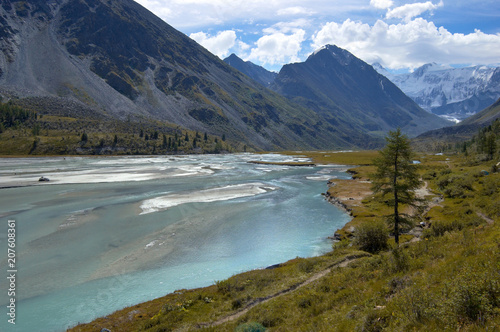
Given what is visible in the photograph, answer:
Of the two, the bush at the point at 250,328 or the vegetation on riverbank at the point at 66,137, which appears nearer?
the bush at the point at 250,328

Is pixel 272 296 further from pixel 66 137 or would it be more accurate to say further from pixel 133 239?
pixel 66 137

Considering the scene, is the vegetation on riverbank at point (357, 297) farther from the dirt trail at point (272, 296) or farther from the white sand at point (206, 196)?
the white sand at point (206, 196)

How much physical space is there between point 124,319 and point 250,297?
9022 mm

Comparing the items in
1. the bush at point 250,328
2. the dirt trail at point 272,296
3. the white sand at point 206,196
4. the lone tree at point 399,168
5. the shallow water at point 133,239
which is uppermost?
the lone tree at point 399,168

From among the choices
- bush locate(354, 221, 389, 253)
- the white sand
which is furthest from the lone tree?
the white sand

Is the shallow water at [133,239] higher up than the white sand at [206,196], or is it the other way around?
the white sand at [206,196]

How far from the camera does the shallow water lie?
78.3 feet

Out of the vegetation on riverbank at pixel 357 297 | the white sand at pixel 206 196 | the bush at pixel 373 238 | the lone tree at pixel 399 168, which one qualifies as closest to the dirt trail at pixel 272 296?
the vegetation on riverbank at pixel 357 297

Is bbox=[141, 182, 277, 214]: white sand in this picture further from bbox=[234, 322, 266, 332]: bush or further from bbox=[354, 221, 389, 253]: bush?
bbox=[234, 322, 266, 332]: bush

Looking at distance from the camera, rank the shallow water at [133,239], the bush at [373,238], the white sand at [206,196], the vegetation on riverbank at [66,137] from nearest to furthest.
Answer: the shallow water at [133,239] → the bush at [373,238] → the white sand at [206,196] → the vegetation on riverbank at [66,137]

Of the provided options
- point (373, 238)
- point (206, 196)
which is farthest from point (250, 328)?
point (206, 196)

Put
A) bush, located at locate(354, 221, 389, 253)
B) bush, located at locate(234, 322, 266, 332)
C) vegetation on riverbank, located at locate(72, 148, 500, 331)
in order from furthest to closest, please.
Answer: bush, located at locate(354, 221, 389, 253)
bush, located at locate(234, 322, 266, 332)
vegetation on riverbank, located at locate(72, 148, 500, 331)

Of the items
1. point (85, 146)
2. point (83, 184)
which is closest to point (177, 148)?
point (85, 146)

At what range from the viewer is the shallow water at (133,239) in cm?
2388
